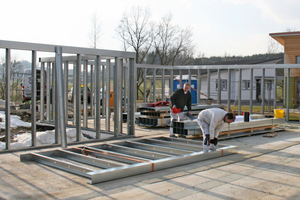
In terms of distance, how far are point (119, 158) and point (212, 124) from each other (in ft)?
8.15

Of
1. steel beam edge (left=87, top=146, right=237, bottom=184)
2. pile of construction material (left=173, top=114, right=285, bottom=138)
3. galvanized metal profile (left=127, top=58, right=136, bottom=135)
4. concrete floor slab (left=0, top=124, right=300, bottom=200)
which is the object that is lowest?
concrete floor slab (left=0, top=124, right=300, bottom=200)

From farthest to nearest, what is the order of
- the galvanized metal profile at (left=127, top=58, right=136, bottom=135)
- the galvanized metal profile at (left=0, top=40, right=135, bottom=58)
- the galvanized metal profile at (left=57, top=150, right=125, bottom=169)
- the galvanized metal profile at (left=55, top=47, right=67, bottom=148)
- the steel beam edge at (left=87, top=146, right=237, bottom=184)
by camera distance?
the galvanized metal profile at (left=127, top=58, right=136, bottom=135) → the galvanized metal profile at (left=55, top=47, right=67, bottom=148) → the galvanized metal profile at (left=0, top=40, right=135, bottom=58) → the galvanized metal profile at (left=57, top=150, right=125, bottom=169) → the steel beam edge at (left=87, top=146, right=237, bottom=184)

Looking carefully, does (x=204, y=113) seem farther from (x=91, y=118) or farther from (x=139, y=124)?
(x=91, y=118)

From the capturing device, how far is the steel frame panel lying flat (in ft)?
20.9

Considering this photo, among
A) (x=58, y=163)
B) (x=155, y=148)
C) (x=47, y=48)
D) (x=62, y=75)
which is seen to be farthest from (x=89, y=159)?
(x=47, y=48)

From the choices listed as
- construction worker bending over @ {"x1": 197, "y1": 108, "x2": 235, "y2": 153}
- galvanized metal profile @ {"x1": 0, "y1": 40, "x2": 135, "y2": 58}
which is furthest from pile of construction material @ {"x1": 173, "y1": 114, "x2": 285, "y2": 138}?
galvanized metal profile @ {"x1": 0, "y1": 40, "x2": 135, "y2": 58}

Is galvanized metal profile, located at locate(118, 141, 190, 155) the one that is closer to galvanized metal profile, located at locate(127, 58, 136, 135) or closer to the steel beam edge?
the steel beam edge

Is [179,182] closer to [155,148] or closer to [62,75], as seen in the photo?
[155,148]

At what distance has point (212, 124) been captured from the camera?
796 cm

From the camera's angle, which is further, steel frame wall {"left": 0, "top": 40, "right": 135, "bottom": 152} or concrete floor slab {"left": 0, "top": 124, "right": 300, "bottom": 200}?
steel frame wall {"left": 0, "top": 40, "right": 135, "bottom": 152}

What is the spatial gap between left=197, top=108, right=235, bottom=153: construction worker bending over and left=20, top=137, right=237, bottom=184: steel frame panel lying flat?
0.74ft

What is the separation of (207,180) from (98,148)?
3.68m

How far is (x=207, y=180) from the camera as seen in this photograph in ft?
20.5

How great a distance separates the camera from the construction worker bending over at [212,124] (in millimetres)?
7926
